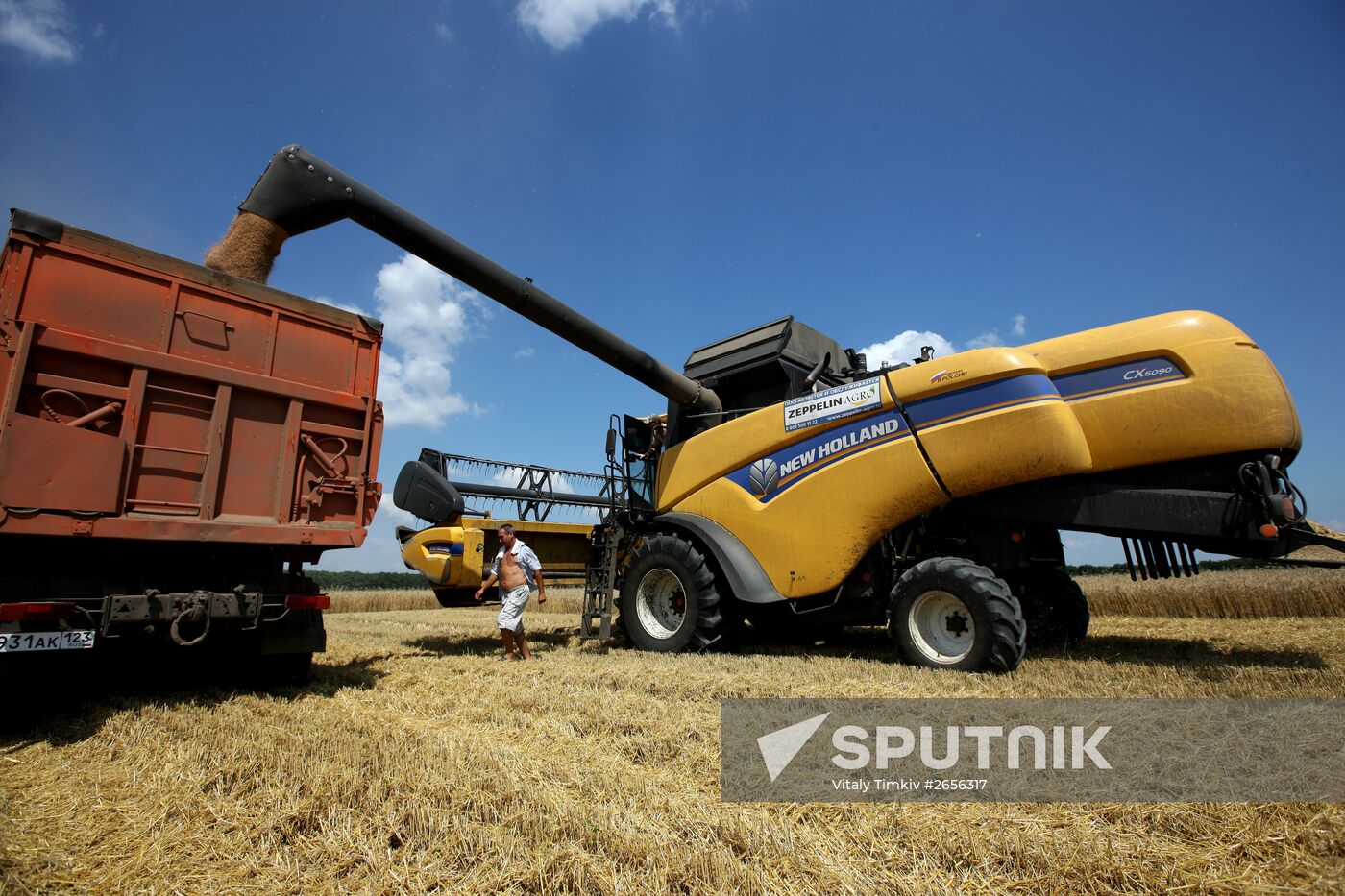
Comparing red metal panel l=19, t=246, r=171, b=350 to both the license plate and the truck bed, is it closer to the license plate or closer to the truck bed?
the truck bed

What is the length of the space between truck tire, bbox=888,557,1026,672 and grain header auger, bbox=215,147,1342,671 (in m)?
Result: 0.02

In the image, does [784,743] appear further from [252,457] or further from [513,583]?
[513,583]

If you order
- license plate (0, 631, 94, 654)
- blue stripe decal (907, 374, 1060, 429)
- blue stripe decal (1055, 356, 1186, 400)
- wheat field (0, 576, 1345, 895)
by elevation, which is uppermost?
blue stripe decal (1055, 356, 1186, 400)

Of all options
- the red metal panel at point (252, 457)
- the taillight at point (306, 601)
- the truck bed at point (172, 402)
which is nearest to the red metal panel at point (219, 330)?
the truck bed at point (172, 402)

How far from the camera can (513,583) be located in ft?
23.0

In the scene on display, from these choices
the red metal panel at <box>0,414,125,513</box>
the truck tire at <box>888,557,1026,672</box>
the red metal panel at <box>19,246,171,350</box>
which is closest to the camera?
the red metal panel at <box>0,414,125,513</box>

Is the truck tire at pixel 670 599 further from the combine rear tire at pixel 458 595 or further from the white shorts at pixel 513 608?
the combine rear tire at pixel 458 595

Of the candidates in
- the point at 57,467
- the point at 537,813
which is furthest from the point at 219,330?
the point at 537,813

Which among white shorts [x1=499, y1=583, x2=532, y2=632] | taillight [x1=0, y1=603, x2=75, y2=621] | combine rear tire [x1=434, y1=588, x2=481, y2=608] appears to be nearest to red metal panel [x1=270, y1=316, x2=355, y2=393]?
taillight [x1=0, y1=603, x2=75, y2=621]

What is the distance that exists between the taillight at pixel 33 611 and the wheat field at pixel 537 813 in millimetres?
596

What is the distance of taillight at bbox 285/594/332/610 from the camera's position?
5.04 m

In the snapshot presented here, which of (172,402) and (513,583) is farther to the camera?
(513,583)

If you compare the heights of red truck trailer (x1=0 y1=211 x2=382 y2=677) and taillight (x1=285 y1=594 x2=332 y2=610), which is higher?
red truck trailer (x1=0 y1=211 x2=382 y2=677)

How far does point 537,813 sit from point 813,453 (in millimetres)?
4088
